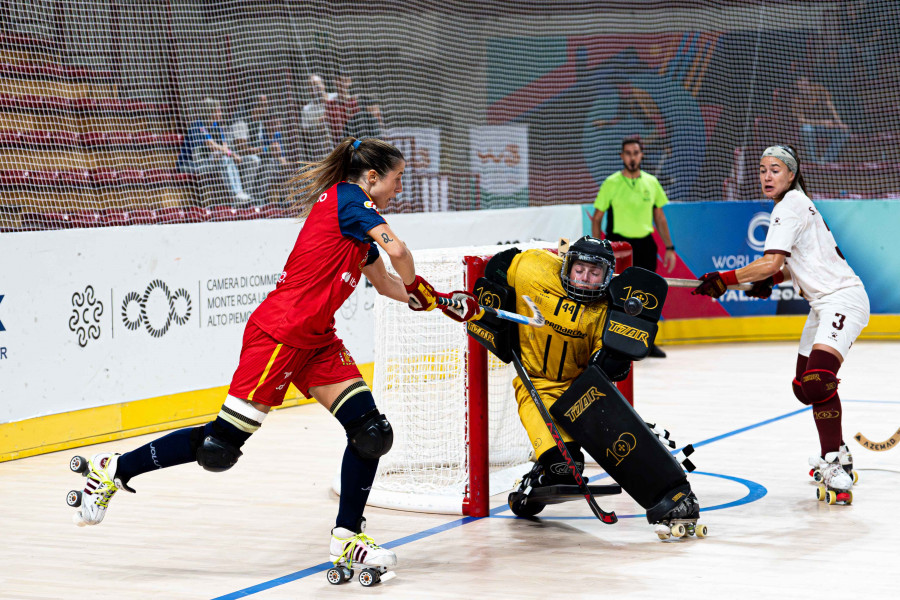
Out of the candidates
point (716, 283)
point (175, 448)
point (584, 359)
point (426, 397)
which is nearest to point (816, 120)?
point (716, 283)

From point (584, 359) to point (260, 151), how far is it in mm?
4744

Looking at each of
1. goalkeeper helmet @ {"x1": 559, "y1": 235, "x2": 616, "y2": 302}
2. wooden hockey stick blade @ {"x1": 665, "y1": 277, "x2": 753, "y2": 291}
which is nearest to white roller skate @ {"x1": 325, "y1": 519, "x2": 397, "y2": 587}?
goalkeeper helmet @ {"x1": 559, "y1": 235, "x2": 616, "y2": 302}

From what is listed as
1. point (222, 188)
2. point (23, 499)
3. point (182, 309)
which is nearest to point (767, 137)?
point (222, 188)

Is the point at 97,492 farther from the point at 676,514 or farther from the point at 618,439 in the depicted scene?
the point at 676,514

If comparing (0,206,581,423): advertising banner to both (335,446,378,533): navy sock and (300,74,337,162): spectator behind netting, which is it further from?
(335,446,378,533): navy sock

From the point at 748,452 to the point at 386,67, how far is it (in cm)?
541

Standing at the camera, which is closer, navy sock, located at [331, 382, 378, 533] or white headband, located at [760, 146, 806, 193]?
navy sock, located at [331, 382, 378, 533]

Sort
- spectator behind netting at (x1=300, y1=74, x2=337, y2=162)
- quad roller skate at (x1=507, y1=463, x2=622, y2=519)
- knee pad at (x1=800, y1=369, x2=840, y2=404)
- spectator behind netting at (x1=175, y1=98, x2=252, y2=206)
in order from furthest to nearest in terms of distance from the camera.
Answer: spectator behind netting at (x1=300, y1=74, x2=337, y2=162) < spectator behind netting at (x1=175, y1=98, x2=252, y2=206) < knee pad at (x1=800, y1=369, x2=840, y2=404) < quad roller skate at (x1=507, y1=463, x2=622, y2=519)

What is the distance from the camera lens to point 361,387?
140 inches

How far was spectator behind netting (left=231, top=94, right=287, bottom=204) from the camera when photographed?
8.27 meters

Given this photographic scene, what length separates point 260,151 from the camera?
8422 mm

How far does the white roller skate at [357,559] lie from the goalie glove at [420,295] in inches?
29.4

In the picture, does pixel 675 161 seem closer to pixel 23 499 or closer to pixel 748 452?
pixel 748 452

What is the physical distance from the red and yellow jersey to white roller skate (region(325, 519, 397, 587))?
1.06 m
